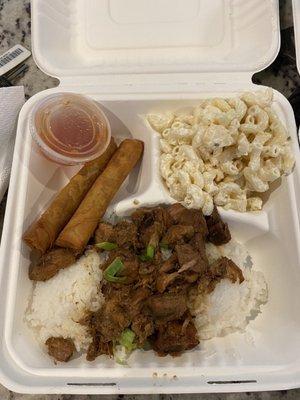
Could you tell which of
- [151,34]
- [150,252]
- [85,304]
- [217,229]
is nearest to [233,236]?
[217,229]

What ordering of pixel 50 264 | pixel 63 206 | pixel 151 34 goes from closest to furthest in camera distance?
pixel 50 264
pixel 63 206
pixel 151 34

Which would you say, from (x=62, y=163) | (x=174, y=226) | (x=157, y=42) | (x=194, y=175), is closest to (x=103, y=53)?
(x=157, y=42)

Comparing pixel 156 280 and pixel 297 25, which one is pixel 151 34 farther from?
pixel 156 280

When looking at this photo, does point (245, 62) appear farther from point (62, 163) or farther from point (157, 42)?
point (62, 163)

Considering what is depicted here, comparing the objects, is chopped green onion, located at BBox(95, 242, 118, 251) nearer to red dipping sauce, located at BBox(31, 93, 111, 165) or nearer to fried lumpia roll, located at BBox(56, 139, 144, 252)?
fried lumpia roll, located at BBox(56, 139, 144, 252)

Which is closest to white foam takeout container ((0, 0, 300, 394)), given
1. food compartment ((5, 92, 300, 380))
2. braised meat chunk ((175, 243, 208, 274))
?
food compartment ((5, 92, 300, 380))

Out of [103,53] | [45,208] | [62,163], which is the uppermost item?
[103,53]

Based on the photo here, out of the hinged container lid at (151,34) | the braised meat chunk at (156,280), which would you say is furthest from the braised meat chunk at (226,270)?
the hinged container lid at (151,34)
